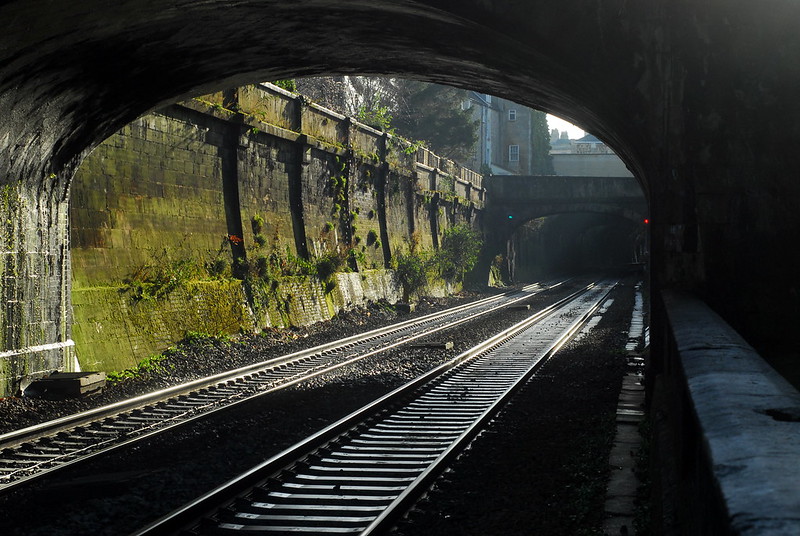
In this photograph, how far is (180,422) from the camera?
302 inches

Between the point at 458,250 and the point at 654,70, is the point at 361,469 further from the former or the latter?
the point at 458,250

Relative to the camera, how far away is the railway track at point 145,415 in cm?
646

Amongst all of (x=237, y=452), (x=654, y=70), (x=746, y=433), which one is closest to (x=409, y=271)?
(x=654, y=70)

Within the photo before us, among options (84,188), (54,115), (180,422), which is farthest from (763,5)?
(84,188)

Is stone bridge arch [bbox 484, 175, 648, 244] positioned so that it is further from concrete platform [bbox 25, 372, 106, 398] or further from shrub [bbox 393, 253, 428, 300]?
concrete platform [bbox 25, 372, 106, 398]

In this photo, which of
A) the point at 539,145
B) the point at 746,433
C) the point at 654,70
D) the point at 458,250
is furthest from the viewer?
the point at 539,145

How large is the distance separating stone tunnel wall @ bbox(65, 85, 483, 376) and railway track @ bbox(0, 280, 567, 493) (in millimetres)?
2342

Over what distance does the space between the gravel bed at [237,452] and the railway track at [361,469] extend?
0.95 ft

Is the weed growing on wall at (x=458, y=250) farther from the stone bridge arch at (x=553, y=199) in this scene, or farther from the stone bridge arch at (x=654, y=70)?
the stone bridge arch at (x=654, y=70)

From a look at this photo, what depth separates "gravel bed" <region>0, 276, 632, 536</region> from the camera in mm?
5004

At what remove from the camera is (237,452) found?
6.64 metres

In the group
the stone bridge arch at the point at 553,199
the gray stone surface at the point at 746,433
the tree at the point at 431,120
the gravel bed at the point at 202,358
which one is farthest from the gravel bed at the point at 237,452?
the tree at the point at 431,120

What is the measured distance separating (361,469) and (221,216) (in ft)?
36.5

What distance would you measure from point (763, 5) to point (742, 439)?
19.3 feet
